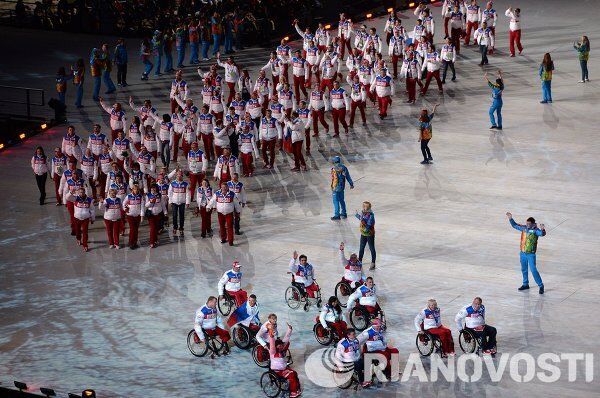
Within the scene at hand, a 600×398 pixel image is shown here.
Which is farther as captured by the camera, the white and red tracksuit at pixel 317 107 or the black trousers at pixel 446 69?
the black trousers at pixel 446 69

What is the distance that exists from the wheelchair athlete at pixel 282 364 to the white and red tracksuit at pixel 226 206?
22.5 ft

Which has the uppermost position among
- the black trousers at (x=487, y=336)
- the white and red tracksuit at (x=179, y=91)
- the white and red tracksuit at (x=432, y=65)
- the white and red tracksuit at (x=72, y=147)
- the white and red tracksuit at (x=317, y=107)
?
the white and red tracksuit at (x=432, y=65)

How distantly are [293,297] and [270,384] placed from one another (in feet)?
12.8

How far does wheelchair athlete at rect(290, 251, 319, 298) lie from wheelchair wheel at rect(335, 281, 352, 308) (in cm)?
56

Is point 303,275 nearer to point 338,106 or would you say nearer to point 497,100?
point 338,106

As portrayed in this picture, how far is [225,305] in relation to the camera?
2630cm

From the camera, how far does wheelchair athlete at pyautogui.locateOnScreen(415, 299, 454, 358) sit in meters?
23.8

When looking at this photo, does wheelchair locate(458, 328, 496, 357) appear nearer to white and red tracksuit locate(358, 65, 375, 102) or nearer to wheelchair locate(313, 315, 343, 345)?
wheelchair locate(313, 315, 343, 345)

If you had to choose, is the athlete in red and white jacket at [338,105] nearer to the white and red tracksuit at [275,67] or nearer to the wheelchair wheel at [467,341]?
the white and red tracksuit at [275,67]

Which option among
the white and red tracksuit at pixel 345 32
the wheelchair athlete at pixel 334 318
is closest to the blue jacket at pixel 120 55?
the white and red tracksuit at pixel 345 32

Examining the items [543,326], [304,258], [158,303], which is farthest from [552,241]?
[158,303]

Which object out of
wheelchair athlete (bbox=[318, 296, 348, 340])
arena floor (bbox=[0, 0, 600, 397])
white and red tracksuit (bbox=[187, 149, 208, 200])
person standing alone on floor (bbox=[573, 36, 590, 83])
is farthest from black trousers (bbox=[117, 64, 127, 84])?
wheelchair athlete (bbox=[318, 296, 348, 340])

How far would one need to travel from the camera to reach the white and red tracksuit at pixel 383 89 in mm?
37844

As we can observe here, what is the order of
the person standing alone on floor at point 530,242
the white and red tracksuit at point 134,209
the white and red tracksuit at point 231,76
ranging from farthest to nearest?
the white and red tracksuit at point 231,76, the white and red tracksuit at point 134,209, the person standing alone on floor at point 530,242
